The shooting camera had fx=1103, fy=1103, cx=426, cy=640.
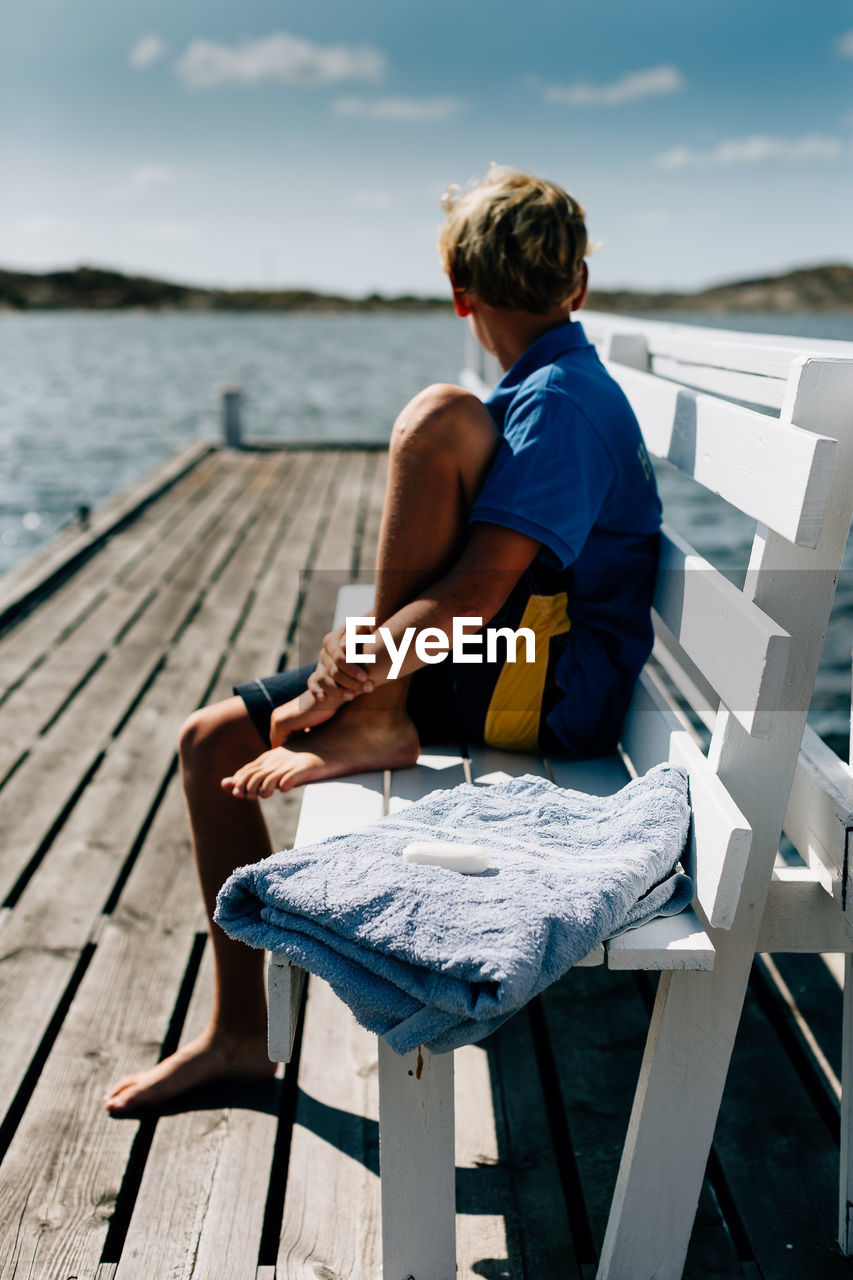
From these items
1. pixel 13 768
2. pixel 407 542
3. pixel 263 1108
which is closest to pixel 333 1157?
pixel 263 1108

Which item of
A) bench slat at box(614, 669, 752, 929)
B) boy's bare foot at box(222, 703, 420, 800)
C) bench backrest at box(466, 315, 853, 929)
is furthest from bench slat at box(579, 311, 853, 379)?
boy's bare foot at box(222, 703, 420, 800)

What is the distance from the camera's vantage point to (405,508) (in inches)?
59.9

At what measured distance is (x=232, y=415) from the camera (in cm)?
852

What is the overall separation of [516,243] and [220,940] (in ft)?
3.65

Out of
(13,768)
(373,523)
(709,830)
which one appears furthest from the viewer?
(373,523)

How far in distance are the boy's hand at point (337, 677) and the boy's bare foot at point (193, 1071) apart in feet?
1.85

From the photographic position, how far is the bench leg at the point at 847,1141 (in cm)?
138

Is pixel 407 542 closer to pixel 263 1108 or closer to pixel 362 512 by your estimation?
pixel 263 1108

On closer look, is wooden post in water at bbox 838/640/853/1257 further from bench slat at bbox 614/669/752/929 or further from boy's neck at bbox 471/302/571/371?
boy's neck at bbox 471/302/571/371

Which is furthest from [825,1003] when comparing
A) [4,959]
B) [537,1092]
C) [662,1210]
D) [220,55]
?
[220,55]

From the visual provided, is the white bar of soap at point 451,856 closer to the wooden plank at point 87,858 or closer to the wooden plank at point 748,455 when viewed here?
the wooden plank at point 748,455

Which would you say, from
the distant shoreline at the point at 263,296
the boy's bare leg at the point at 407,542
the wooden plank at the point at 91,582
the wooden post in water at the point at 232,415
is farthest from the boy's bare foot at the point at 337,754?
the distant shoreline at the point at 263,296

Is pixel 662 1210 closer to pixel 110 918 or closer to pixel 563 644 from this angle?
pixel 563 644

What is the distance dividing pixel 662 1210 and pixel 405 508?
0.94 m
